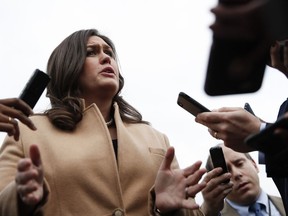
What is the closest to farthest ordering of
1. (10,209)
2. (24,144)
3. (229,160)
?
(10,209), (24,144), (229,160)

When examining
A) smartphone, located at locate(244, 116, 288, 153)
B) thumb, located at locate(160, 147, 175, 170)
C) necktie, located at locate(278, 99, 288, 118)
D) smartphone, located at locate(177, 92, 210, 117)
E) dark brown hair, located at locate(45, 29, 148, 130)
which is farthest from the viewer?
dark brown hair, located at locate(45, 29, 148, 130)

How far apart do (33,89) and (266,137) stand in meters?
1.41

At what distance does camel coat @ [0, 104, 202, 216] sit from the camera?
100 inches

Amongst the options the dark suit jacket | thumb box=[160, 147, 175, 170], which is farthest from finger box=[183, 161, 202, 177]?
the dark suit jacket

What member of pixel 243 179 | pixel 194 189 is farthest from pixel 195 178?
pixel 243 179

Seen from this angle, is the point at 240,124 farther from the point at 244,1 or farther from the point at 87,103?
the point at 244,1

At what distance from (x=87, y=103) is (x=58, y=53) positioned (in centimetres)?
42

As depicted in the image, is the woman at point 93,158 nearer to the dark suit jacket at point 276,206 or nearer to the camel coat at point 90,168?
the camel coat at point 90,168

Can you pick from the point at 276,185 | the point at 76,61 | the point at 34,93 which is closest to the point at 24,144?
the point at 34,93

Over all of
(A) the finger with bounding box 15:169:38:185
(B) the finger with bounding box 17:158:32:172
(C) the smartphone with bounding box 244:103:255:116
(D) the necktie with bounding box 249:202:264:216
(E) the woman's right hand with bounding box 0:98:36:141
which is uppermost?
(E) the woman's right hand with bounding box 0:98:36:141

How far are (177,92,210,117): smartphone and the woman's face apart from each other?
48 cm

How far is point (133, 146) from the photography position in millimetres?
2799

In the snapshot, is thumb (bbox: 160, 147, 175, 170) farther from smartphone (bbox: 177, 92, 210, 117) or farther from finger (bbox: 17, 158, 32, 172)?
finger (bbox: 17, 158, 32, 172)

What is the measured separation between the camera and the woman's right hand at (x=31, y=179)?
198 centimetres
